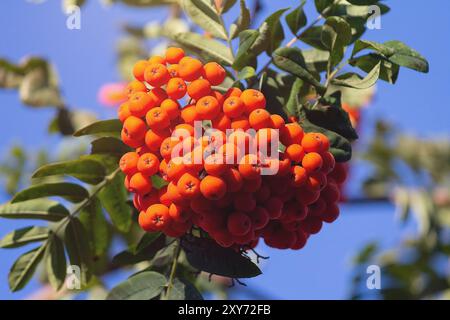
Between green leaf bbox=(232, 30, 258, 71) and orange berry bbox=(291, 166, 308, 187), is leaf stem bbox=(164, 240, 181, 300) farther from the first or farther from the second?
green leaf bbox=(232, 30, 258, 71)

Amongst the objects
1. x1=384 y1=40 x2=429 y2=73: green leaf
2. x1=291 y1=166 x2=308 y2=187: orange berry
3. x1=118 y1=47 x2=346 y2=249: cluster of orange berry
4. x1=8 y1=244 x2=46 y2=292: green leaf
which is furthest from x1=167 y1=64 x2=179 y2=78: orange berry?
x1=8 y1=244 x2=46 y2=292: green leaf

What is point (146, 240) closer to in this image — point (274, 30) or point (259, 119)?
point (259, 119)

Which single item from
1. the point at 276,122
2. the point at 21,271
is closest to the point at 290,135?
the point at 276,122

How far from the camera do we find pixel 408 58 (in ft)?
7.66

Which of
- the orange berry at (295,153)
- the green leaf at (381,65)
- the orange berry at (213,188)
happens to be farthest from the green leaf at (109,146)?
the green leaf at (381,65)

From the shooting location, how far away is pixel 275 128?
7.57 ft

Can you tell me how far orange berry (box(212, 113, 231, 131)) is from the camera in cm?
230

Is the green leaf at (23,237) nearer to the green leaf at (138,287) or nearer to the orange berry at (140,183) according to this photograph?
the green leaf at (138,287)

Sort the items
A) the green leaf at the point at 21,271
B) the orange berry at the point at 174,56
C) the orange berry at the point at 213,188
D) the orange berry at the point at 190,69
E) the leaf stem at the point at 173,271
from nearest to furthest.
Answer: the orange berry at the point at 213,188
the orange berry at the point at 190,69
the orange berry at the point at 174,56
the leaf stem at the point at 173,271
the green leaf at the point at 21,271

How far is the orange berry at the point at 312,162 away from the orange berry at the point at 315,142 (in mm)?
24

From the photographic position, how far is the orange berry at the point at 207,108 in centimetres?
227

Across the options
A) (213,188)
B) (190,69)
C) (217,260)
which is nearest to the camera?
(213,188)

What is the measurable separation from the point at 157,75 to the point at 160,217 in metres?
0.51
